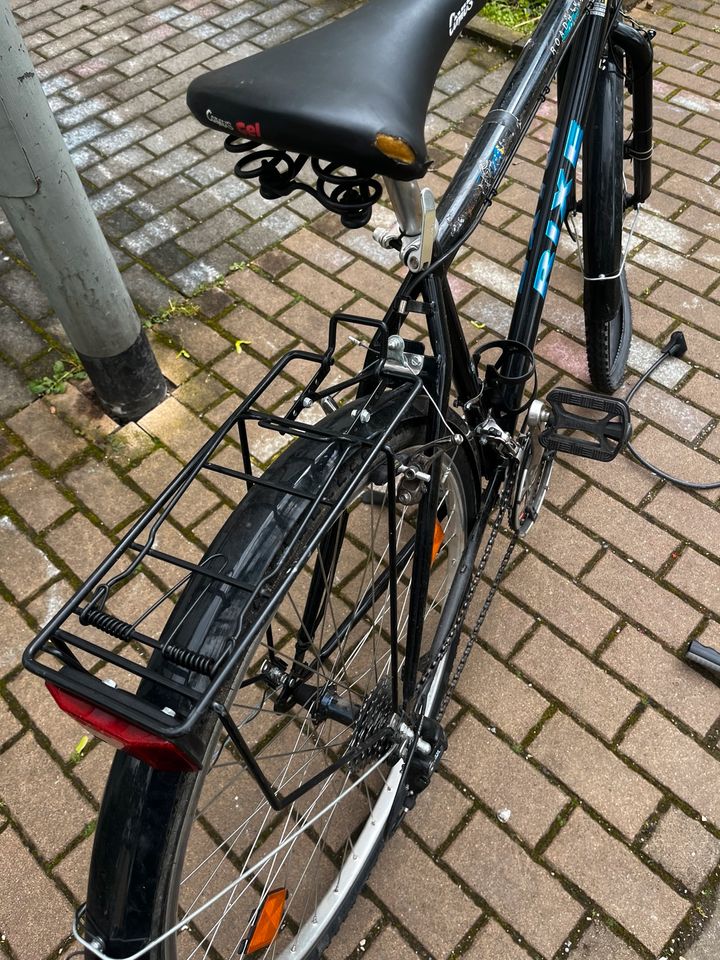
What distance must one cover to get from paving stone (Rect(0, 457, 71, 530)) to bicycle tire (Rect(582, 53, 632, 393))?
6.68ft

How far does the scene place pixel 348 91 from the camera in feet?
3.89

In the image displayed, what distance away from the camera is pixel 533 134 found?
4.08 meters

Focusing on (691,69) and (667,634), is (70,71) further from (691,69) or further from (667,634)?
(667,634)

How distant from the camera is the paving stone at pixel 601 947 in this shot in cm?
190

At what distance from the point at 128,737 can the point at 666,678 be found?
1.88m

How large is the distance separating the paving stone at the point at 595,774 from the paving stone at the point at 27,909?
1.36 meters

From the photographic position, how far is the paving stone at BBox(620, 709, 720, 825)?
2121 millimetres

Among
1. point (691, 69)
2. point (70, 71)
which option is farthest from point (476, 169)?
point (70, 71)

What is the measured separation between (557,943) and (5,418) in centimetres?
266

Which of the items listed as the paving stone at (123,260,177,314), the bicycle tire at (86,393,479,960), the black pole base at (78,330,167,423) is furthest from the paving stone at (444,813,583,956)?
the paving stone at (123,260,177,314)

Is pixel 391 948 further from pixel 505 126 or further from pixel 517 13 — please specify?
pixel 517 13

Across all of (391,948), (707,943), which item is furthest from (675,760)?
(391,948)

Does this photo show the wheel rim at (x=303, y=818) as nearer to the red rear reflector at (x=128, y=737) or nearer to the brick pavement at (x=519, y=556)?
the brick pavement at (x=519, y=556)

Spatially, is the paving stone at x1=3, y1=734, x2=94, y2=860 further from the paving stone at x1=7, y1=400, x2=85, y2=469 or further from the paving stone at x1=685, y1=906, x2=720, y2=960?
the paving stone at x1=685, y1=906, x2=720, y2=960
